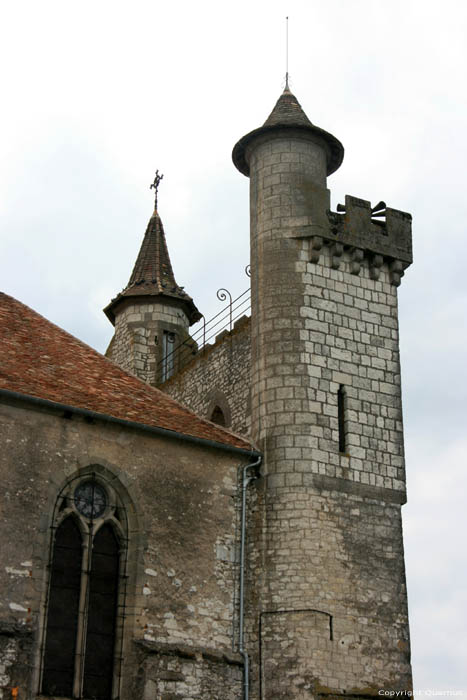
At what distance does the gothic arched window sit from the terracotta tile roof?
129 cm

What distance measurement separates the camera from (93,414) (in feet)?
51.5

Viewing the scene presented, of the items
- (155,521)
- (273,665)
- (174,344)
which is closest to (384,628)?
(273,665)

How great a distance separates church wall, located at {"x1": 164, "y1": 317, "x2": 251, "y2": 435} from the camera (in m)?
19.7

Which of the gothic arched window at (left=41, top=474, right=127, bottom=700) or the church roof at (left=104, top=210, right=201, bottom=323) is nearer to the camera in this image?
the gothic arched window at (left=41, top=474, right=127, bottom=700)

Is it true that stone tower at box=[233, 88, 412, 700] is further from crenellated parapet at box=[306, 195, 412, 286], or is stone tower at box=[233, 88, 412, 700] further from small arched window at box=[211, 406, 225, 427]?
small arched window at box=[211, 406, 225, 427]

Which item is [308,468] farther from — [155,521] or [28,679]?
[28,679]

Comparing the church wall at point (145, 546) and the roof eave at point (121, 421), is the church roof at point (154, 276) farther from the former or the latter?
the church wall at point (145, 546)

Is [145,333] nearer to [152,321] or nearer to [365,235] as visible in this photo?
[152,321]

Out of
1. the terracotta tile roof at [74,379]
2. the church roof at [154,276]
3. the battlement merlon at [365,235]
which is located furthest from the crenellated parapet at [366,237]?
the church roof at [154,276]

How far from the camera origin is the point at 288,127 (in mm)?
19453

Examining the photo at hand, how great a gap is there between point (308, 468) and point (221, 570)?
2084 mm

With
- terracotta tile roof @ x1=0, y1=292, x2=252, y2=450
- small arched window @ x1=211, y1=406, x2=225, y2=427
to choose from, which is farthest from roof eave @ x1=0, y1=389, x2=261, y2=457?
small arched window @ x1=211, y1=406, x2=225, y2=427

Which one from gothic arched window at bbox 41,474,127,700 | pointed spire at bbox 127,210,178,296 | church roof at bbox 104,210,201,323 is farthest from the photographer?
pointed spire at bbox 127,210,178,296

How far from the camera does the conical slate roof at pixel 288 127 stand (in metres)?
19.5
